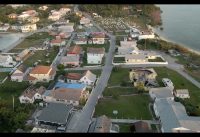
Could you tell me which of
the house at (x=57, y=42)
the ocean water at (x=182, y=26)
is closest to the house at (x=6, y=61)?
the house at (x=57, y=42)

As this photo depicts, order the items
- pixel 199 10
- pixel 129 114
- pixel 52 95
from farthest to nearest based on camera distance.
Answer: pixel 199 10
pixel 52 95
pixel 129 114

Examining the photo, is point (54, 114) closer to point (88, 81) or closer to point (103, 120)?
point (103, 120)

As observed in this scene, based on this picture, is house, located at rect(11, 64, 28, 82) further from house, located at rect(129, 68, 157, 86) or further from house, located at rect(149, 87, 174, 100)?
house, located at rect(149, 87, 174, 100)

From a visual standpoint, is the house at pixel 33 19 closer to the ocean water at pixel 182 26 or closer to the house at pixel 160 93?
the ocean water at pixel 182 26

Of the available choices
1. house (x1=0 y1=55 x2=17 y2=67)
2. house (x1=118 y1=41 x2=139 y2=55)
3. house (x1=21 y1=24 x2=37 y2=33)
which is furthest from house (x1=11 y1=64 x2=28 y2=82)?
house (x1=21 y1=24 x2=37 y2=33)

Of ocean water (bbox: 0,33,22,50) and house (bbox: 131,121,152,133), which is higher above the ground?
house (bbox: 131,121,152,133)

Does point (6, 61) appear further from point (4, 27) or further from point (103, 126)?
point (4, 27)

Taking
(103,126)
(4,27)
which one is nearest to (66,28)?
(4,27)
